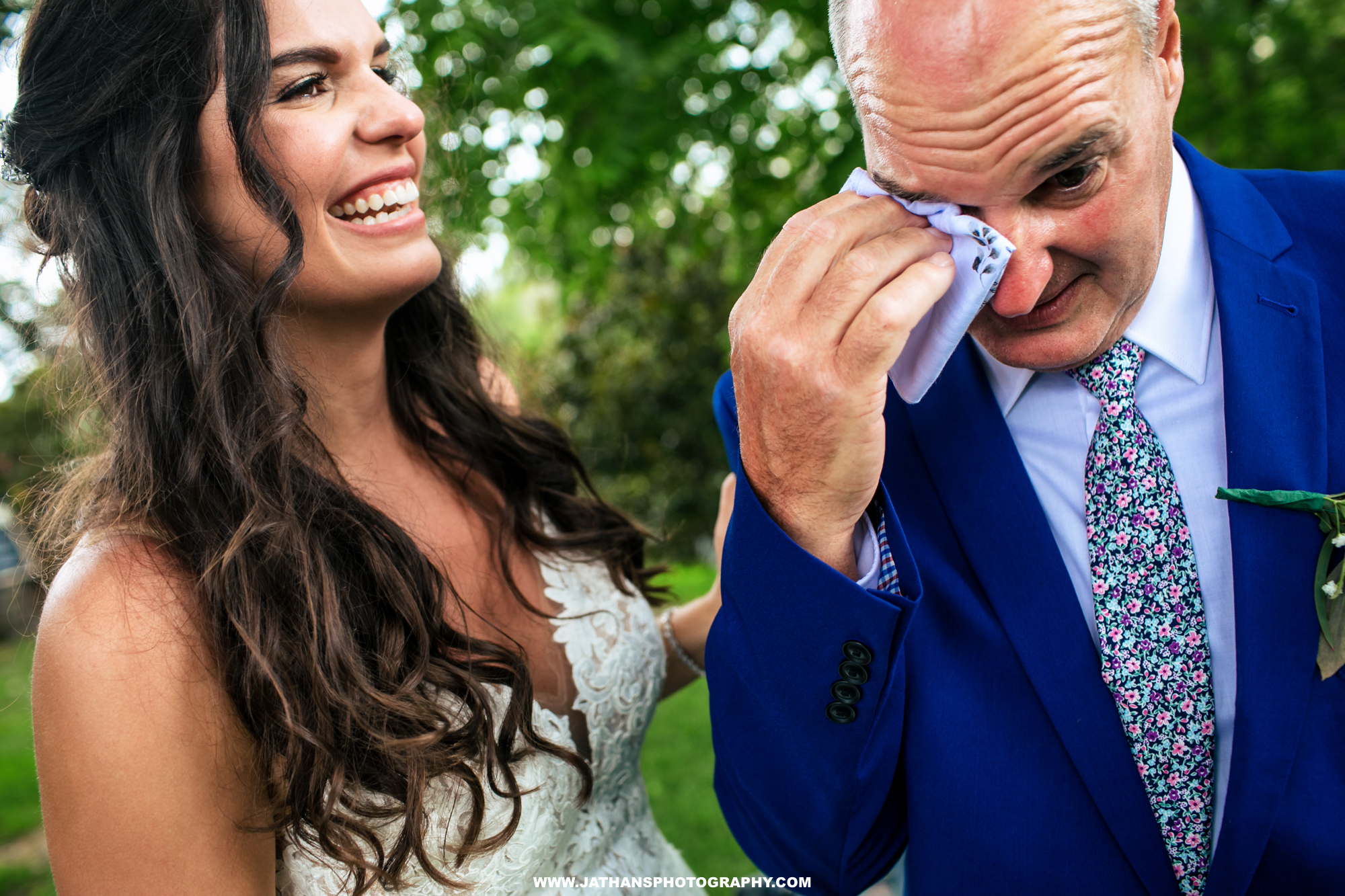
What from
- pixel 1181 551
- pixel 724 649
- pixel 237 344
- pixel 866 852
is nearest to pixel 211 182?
pixel 237 344

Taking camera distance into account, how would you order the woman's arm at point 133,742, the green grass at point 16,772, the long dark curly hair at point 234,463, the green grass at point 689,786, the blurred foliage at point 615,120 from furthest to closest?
the green grass at point 16,772 < the green grass at point 689,786 < the blurred foliage at point 615,120 < the long dark curly hair at point 234,463 < the woman's arm at point 133,742

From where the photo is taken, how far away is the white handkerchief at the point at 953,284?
162 centimetres

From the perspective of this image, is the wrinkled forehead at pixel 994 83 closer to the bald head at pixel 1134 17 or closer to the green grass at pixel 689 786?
the bald head at pixel 1134 17

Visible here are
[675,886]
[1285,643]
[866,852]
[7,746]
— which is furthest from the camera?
[7,746]

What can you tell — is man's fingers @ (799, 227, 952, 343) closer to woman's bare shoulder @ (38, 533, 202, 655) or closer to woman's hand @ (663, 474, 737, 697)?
woman's hand @ (663, 474, 737, 697)

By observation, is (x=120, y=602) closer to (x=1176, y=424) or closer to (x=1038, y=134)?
(x=1038, y=134)

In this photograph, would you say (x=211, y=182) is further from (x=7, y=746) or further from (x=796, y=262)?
(x=7, y=746)

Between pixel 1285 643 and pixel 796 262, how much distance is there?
107cm

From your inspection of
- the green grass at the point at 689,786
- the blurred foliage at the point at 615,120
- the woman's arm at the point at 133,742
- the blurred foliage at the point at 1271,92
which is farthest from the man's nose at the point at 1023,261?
the blurred foliage at the point at 1271,92

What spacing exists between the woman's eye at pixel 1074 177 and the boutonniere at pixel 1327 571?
622 mm

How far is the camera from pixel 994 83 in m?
1.58

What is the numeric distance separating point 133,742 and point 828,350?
1.51 m

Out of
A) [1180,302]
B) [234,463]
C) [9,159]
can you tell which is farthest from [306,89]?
[1180,302]

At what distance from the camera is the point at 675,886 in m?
2.61
